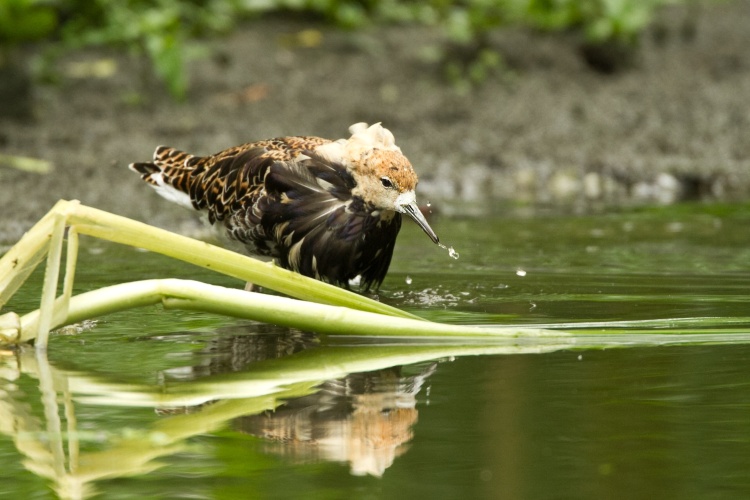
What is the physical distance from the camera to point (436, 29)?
43.9ft

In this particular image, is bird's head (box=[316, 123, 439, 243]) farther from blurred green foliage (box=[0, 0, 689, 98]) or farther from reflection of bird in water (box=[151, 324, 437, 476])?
blurred green foliage (box=[0, 0, 689, 98])

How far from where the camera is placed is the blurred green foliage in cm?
1114

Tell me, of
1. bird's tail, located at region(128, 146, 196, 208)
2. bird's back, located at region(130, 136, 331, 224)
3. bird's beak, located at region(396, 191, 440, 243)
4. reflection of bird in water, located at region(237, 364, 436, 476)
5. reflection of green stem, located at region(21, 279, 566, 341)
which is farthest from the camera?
bird's tail, located at region(128, 146, 196, 208)

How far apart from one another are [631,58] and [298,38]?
11.4 feet

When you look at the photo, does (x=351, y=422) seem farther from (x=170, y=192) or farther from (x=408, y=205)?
(x=170, y=192)

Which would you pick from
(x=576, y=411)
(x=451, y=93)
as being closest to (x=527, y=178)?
(x=451, y=93)

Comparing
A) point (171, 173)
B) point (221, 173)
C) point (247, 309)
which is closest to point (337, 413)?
point (247, 309)

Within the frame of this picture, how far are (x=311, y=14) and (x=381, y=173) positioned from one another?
855cm

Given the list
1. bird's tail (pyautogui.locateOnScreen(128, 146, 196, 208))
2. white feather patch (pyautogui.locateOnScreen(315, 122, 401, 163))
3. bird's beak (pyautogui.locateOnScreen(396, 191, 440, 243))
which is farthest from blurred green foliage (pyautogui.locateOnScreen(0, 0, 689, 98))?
bird's beak (pyautogui.locateOnScreen(396, 191, 440, 243))

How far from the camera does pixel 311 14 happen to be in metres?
13.2

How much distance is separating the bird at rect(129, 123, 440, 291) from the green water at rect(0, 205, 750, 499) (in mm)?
355

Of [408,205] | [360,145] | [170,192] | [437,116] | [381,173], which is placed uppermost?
[437,116]

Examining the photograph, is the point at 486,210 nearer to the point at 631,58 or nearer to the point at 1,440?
the point at 631,58

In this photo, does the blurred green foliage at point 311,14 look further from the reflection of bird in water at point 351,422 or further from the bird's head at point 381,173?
the reflection of bird in water at point 351,422
